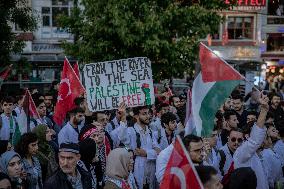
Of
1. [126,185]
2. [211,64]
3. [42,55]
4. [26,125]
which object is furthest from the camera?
[42,55]

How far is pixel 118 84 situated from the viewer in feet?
31.5

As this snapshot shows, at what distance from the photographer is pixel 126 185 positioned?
17.6 feet

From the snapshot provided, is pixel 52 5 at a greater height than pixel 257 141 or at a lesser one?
greater

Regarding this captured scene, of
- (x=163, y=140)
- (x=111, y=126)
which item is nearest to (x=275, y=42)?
(x=111, y=126)

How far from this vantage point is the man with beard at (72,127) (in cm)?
859

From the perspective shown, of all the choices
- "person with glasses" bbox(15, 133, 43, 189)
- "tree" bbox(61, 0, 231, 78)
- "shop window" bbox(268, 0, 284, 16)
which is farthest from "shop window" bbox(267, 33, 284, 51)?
"person with glasses" bbox(15, 133, 43, 189)

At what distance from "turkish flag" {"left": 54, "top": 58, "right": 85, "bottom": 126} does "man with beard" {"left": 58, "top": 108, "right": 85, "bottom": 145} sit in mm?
1184

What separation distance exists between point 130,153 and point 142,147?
1.93m

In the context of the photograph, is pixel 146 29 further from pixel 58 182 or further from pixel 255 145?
pixel 58 182

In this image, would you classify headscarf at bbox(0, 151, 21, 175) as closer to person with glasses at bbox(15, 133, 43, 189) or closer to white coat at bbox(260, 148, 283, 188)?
person with glasses at bbox(15, 133, 43, 189)

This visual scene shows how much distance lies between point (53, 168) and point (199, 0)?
15.2 m

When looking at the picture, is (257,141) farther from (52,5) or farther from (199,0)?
(52,5)

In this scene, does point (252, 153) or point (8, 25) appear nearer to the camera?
point (252, 153)

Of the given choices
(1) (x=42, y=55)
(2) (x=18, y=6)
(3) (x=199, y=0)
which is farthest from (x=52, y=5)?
(2) (x=18, y=6)
